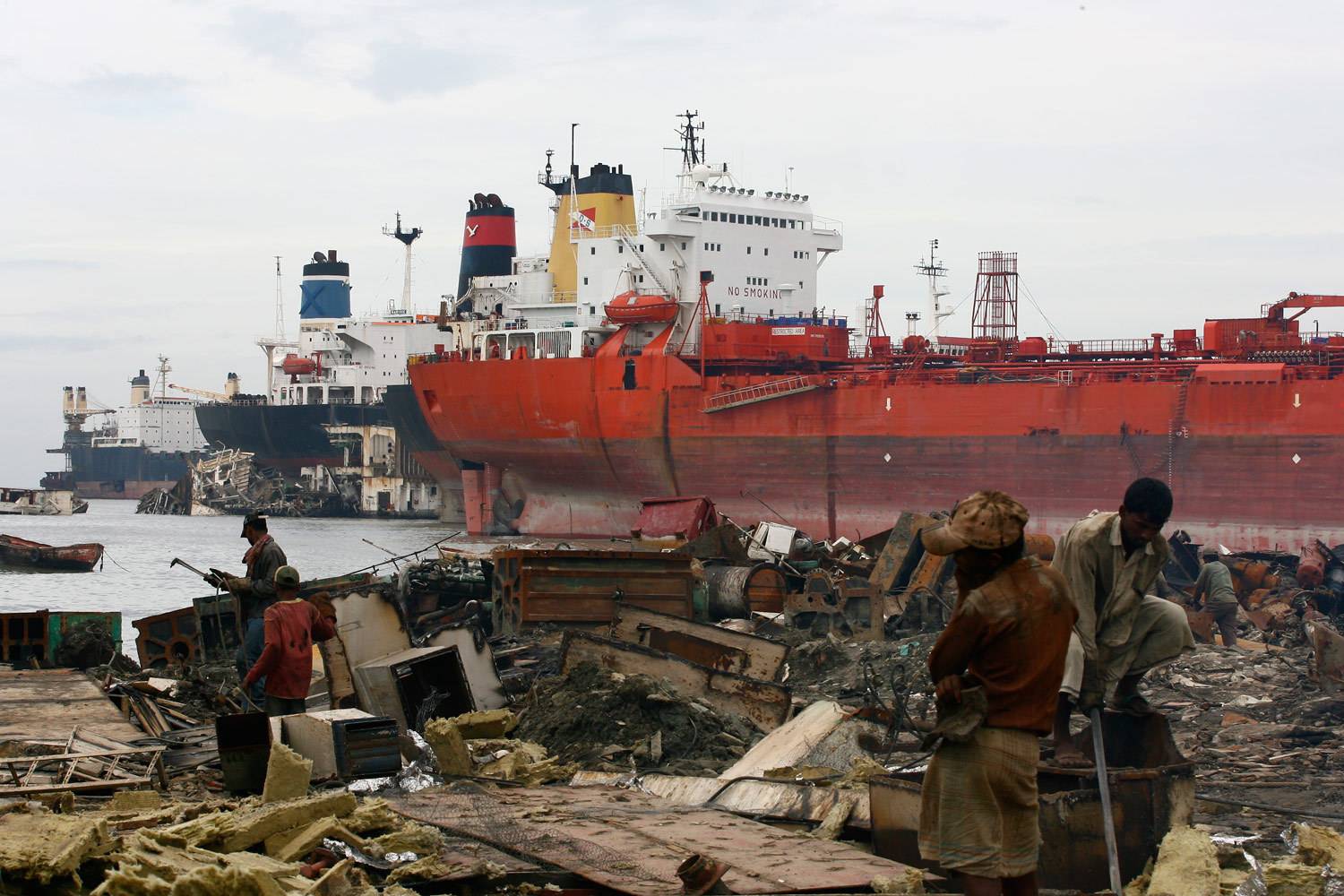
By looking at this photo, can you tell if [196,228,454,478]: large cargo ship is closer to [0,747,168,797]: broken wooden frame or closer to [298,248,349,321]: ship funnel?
[298,248,349,321]: ship funnel

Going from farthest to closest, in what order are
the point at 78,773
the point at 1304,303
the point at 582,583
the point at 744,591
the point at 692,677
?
1. the point at 1304,303
2. the point at 744,591
3. the point at 582,583
4. the point at 692,677
5. the point at 78,773

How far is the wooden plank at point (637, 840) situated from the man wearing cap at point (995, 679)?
2.74 ft

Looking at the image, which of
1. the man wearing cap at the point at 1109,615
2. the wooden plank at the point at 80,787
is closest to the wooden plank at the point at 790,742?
the man wearing cap at the point at 1109,615

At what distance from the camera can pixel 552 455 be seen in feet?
119

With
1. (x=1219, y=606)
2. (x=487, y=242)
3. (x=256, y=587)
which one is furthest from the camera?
(x=487, y=242)

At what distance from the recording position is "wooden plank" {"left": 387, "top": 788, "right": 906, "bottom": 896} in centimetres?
446

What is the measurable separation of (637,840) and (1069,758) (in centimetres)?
140

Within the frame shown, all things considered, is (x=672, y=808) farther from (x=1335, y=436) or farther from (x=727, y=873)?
(x=1335, y=436)

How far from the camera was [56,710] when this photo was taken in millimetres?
7336

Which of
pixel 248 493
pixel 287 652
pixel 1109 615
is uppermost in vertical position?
pixel 1109 615

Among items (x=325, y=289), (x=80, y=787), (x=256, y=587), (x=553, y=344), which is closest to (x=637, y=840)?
(x=80, y=787)

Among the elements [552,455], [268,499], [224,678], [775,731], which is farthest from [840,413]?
[268,499]

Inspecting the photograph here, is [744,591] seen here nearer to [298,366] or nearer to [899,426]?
[899,426]

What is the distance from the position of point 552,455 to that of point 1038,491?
12097 millimetres
